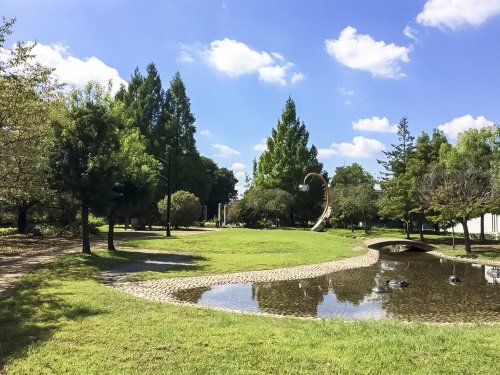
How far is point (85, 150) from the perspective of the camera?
19.5m

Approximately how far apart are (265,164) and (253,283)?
53044mm

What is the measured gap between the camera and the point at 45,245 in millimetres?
25453

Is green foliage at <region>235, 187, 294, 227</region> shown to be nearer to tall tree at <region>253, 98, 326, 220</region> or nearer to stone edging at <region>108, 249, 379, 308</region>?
tall tree at <region>253, 98, 326, 220</region>

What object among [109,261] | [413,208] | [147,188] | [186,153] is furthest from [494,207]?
[186,153]

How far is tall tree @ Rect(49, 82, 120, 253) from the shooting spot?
19.2m

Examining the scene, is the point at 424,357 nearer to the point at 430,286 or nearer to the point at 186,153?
the point at 430,286

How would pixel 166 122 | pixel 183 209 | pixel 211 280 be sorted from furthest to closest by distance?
1. pixel 166 122
2. pixel 183 209
3. pixel 211 280

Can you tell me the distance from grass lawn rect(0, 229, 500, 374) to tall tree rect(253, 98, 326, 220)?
181ft

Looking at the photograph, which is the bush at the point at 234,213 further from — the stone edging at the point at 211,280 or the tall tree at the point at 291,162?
the stone edging at the point at 211,280

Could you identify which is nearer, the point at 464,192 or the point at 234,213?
the point at 464,192

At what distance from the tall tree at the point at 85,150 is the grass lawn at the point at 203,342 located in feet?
28.8

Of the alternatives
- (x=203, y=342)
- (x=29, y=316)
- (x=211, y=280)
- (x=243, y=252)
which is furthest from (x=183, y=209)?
(x=203, y=342)

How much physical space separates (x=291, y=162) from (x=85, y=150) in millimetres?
48306

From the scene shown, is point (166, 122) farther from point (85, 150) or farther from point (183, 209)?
point (85, 150)
